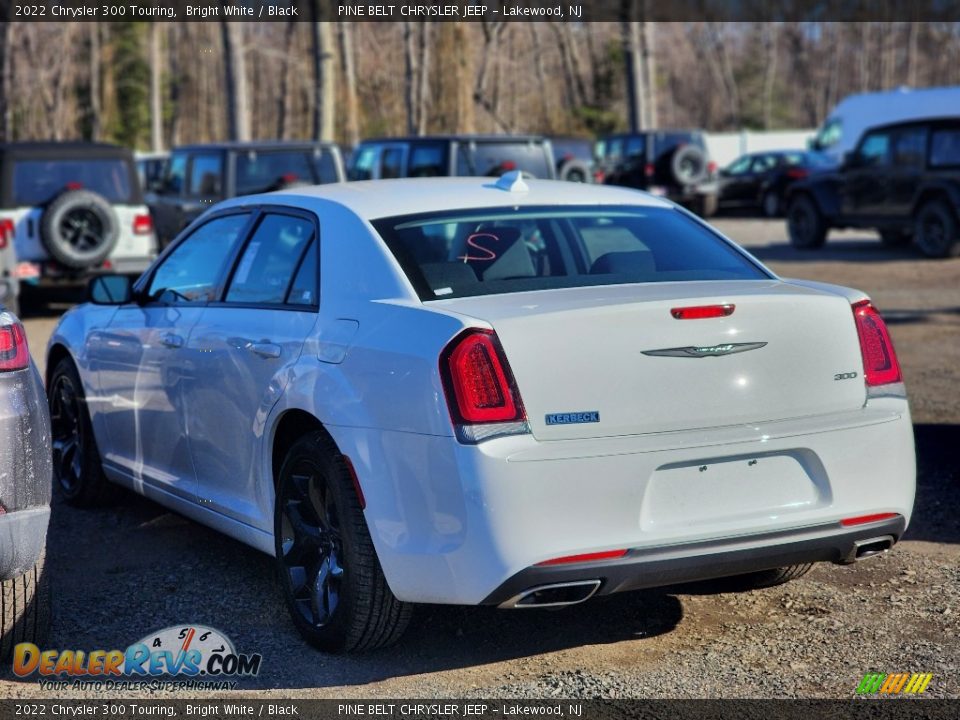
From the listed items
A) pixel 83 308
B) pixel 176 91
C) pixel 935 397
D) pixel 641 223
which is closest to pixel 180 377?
pixel 83 308

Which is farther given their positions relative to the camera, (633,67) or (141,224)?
(633,67)

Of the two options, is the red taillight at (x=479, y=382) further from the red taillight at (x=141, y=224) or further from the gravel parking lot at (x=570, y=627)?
the red taillight at (x=141, y=224)

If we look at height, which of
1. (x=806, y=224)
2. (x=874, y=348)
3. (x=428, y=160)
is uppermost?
(x=874, y=348)

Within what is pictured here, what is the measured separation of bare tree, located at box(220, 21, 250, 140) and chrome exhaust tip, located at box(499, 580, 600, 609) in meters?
25.7

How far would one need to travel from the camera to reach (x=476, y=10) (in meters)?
34.3

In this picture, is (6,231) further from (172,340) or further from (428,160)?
(172,340)

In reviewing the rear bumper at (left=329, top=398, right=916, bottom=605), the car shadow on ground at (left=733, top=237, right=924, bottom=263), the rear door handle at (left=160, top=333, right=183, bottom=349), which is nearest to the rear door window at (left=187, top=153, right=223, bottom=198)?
the car shadow on ground at (left=733, top=237, right=924, bottom=263)

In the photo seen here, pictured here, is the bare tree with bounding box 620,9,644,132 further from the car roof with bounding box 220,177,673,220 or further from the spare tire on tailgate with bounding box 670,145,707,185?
the car roof with bounding box 220,177,673,220

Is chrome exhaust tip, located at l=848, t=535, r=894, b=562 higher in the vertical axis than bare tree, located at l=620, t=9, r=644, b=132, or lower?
lower

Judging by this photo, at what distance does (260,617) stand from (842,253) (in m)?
17.8

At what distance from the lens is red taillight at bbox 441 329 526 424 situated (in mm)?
3980

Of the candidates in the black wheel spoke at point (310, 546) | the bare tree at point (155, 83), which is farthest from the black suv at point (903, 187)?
the bare tree at point (155, 83)

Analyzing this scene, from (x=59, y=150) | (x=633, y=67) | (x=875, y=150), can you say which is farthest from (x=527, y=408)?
(x=633, y=67)

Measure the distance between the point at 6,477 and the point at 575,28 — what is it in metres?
46.1
